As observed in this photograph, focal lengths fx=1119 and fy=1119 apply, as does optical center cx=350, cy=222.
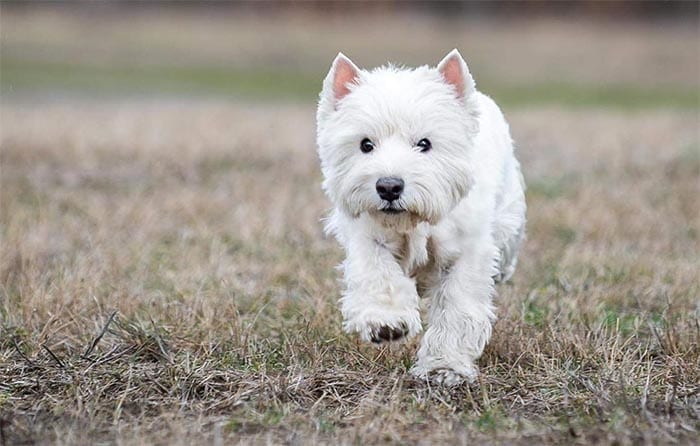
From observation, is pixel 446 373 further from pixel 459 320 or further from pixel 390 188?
pixel 390 188

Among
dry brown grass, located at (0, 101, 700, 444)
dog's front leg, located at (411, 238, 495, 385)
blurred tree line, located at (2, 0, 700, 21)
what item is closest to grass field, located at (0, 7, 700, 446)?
dry brown grass, located at (0, 101, 700, 444)

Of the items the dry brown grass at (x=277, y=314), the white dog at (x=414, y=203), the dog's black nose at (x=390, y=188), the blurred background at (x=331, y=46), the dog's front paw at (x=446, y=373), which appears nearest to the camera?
the dry brown grass at (x=277, y=314)

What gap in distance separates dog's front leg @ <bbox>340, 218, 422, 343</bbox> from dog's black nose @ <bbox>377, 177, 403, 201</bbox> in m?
0.44

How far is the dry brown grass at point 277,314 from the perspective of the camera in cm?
464

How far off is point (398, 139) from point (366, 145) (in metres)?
0.15

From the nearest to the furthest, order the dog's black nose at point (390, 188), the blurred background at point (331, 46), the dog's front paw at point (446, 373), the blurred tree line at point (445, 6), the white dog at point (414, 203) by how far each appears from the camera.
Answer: the dog's black nose at point (390, 188), the white dog at point (414, 203), the dog's front paw at point (446, 373), the blurred background at point (331, 46), the blurred tree line at point (445, 6)

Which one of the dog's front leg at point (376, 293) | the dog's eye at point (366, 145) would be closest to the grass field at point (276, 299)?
the dog's front leg at point (376, 293)

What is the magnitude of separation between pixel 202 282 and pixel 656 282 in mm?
2932

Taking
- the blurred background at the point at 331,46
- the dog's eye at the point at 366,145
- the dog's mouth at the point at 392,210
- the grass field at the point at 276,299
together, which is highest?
the dog's eye at the point at 366,145

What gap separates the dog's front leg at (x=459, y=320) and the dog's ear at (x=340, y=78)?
3.25 feet

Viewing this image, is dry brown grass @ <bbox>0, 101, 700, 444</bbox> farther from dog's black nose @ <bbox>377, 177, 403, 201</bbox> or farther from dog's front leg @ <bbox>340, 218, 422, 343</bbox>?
dog's black nose @ <bbox>377, 177, 403, 201</bbox>

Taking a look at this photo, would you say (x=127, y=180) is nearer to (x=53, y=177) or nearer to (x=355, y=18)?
(x=53, y=177)

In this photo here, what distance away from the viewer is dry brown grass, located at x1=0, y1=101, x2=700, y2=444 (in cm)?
464

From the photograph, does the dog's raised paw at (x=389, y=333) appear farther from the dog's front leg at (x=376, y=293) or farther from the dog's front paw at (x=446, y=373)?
the dog's front paw at (x=446, y=373)
